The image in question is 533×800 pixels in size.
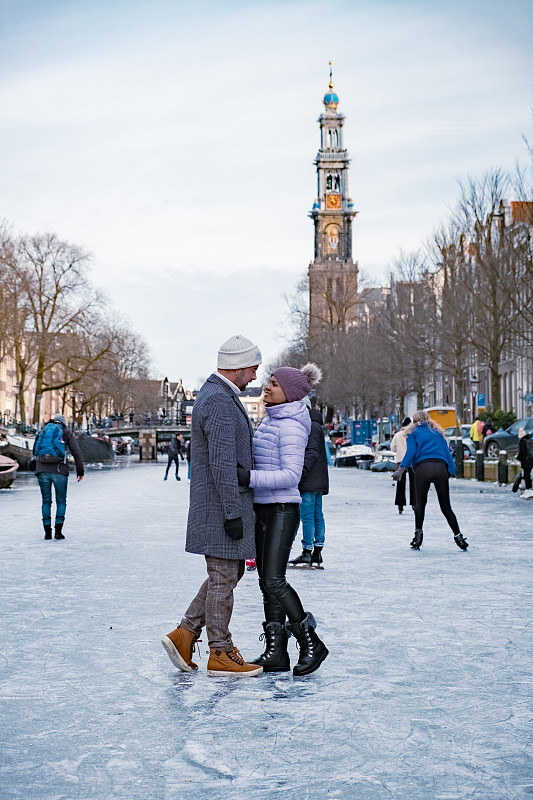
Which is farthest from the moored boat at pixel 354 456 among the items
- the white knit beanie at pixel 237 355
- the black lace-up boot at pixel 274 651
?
the white knit beanie at pixel 237 355

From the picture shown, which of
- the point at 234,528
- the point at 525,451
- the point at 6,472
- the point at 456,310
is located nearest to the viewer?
the point at 234,528

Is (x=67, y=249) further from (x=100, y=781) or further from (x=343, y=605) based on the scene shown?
(x=100, y=781)

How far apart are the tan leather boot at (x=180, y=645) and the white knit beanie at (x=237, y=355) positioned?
1429 mm

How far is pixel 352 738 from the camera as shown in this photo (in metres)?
4.56

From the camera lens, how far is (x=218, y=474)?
214 inches

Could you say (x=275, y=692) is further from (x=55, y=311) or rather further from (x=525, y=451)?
(x=55, y=311)

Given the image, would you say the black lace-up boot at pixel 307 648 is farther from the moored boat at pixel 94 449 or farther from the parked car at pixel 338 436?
the parked car at pixel 338 436

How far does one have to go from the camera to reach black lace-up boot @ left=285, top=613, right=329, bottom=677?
5789 mm

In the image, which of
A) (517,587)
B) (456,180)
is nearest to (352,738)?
(517,587)

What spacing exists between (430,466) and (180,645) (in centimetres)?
697

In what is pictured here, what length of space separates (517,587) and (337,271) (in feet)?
328

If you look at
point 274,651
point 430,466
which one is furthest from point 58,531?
point 274,651

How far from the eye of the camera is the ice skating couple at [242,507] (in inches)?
216

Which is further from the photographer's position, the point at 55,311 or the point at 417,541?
the point at 55,311
